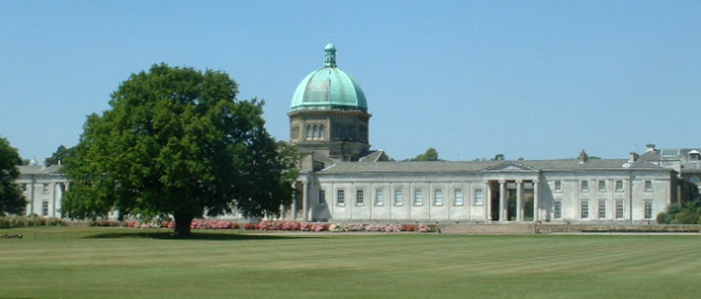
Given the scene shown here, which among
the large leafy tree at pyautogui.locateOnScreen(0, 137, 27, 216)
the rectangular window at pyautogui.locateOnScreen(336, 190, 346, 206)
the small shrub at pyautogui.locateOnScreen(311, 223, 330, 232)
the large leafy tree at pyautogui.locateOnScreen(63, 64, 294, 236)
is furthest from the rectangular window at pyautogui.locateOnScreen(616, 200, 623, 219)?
the large leafy tree at pyautogui.locateOnScreen(0, 137, 27, 216)

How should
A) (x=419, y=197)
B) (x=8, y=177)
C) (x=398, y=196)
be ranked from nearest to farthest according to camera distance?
1. (x=8, y=177)
2. (x=419, y=197)
3. (x=398, y=196)

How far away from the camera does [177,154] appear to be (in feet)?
197

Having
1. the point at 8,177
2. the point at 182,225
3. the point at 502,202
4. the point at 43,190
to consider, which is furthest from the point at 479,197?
the point at 182,225

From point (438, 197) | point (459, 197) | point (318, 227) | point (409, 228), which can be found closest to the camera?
point (409, 228)

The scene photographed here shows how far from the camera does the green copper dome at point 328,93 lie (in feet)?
430

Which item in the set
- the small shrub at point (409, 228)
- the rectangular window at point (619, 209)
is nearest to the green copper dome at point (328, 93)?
the rectangular window at point (619, 209)

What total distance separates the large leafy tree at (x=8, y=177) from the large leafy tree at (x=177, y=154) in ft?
93.2

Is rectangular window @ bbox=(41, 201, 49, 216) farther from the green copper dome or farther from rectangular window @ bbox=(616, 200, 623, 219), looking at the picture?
rectangular window @ bbox=(616, 200, 623, 219)

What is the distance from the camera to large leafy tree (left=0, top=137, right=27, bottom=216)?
303ft

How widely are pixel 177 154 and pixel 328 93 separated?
71.8 m

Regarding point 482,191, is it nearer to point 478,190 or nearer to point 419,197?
point 478,190

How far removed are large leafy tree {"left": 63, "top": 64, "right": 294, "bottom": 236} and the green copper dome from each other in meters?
63.3

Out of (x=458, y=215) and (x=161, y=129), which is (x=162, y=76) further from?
(x=458, y=215)

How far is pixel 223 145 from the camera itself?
63.6 metres
